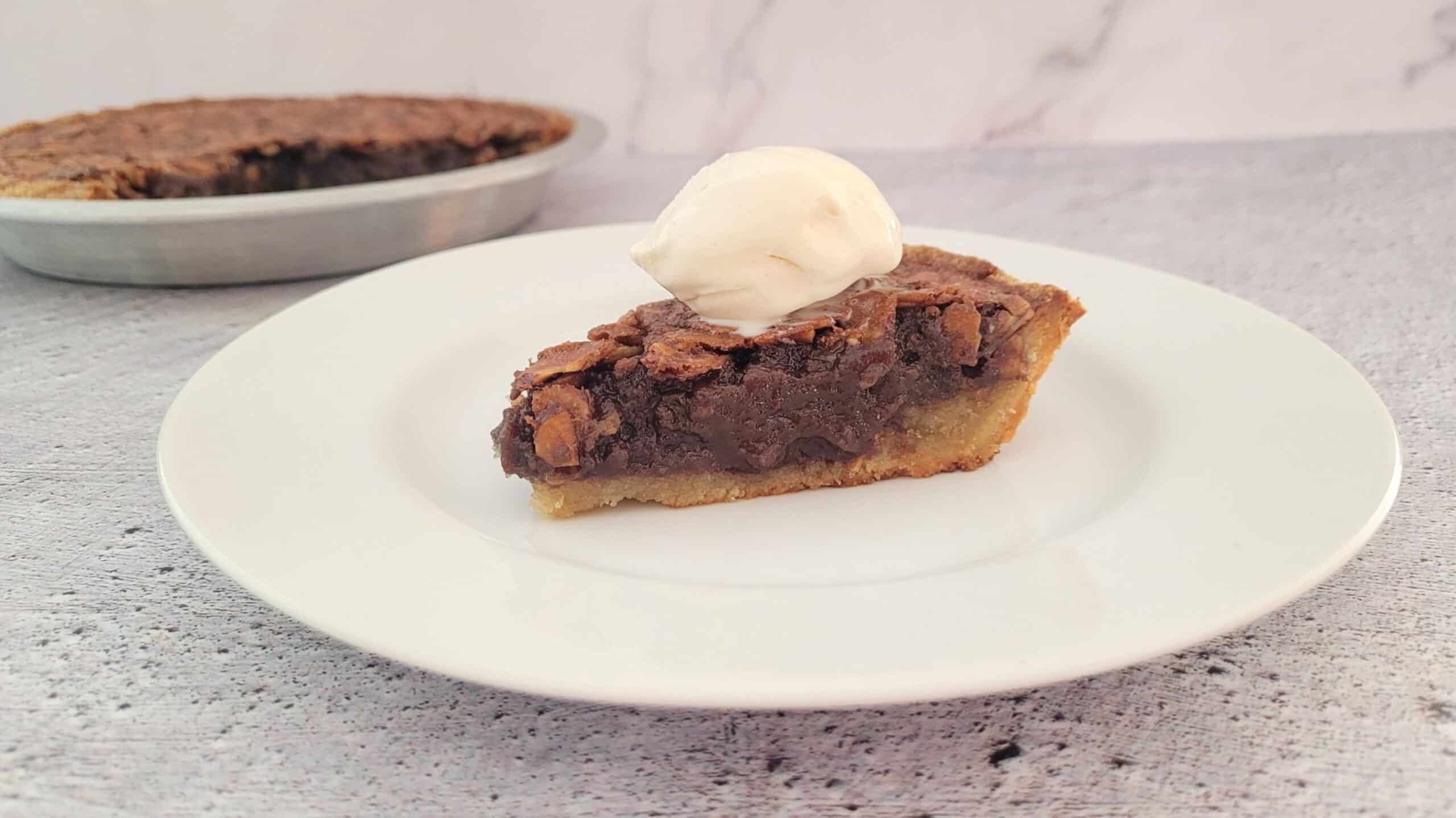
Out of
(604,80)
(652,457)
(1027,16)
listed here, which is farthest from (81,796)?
(1027,16)

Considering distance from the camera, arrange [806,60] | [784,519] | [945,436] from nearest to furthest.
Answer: [784,519], [945,436], [806,60]

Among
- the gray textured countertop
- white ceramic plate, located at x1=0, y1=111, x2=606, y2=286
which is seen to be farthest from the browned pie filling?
white ceramic plate, located at x1=0, y1=111, x2=606, y2=286

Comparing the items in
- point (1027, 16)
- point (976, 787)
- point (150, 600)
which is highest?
point (1027, 16)

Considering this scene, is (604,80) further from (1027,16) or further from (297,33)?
(1027,16)

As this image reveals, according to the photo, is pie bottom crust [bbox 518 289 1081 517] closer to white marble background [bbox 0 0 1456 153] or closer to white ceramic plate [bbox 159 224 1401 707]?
white ceramic plate [bbox 159 224 1401 707]

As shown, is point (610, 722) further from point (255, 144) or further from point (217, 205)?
point (255, 144)

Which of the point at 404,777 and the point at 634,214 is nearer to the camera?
the point at 404,777

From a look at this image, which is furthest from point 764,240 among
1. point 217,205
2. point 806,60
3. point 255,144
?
point 806,60

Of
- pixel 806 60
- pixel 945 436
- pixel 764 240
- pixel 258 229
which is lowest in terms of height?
pixel 258 229
